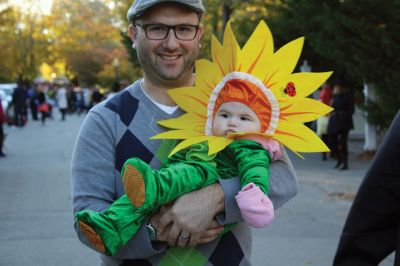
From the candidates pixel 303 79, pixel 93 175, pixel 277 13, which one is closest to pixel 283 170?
pixel 303 79

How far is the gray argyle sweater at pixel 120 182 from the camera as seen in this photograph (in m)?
2.38

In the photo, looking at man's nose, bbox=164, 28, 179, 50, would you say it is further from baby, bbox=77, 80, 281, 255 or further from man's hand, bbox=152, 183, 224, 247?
man's hand, bbox=152, 183, 224, 247

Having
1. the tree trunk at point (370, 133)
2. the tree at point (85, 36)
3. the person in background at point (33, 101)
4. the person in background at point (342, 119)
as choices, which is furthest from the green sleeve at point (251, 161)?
the tree at point (85, 36)

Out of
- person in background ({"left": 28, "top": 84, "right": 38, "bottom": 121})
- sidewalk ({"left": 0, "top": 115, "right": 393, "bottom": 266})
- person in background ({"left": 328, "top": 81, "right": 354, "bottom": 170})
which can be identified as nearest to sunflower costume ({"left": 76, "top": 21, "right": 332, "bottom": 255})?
sidewalk ({"left": 0, "top": 115, "right": 393, "bottom": 266})

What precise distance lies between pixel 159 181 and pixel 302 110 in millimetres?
668

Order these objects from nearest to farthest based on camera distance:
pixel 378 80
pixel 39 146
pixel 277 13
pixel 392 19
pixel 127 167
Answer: pixel 127 167 < pixel 392 19 < pixel 378 80 < pixel 277 13 < pixel 39 146

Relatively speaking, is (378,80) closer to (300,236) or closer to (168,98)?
(300,236)

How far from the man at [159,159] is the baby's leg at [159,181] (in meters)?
0.04

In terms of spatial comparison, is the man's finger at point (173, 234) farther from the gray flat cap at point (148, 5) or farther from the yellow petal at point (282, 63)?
the gray flat cap at point (148, 5)

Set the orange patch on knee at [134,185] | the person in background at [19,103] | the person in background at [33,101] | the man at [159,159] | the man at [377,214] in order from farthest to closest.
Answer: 1. the person in background at [33,101]
2. the person in background at [19,103]
3. the man at [159,159]
4. the orange patch on knee at [134,185]
5. the man at [377,214]

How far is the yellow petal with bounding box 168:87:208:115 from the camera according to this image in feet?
8.54

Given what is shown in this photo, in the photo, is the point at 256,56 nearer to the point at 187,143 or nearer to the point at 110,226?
the point at 187,143

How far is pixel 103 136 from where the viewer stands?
2498 mm

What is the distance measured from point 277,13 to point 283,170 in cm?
1467
